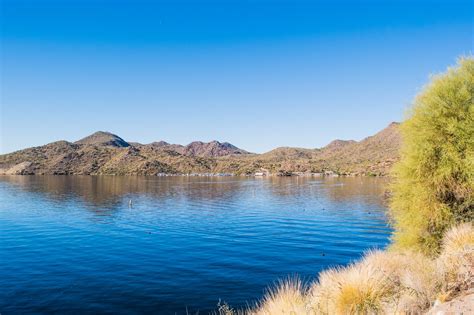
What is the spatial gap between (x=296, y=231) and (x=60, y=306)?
3422 cm

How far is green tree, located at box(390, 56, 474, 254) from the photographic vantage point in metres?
20.6

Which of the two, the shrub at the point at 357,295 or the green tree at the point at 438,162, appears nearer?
the shrub at the point at 357,295

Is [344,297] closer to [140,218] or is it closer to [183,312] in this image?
[183,312]

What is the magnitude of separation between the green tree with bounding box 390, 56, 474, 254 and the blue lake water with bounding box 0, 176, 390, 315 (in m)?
11.4

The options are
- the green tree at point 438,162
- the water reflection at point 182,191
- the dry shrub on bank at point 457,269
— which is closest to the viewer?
the dry shrub on bank at point 457,269

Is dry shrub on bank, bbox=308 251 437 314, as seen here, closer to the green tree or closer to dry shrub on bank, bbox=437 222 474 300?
dry shrub on bank, bbox=437 222 474 300

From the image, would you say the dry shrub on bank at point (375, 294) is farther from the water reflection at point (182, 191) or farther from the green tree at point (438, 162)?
the water reflection at point (182, 191)

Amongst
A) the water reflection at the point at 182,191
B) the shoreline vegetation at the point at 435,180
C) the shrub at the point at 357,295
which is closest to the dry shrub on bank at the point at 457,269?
the shoreline vegetation at the point at 435,180

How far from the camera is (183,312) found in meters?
22.0

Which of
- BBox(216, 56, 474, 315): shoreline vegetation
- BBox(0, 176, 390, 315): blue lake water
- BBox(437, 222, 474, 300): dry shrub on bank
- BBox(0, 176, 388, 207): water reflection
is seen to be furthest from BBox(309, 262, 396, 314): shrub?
BBox(0, 176, 388, 207): water reflection

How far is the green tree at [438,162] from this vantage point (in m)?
20.6

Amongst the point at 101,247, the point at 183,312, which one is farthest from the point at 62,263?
the point at 183,312

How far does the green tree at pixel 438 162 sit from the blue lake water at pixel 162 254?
11.4 metres

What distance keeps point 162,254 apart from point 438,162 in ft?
88.0
